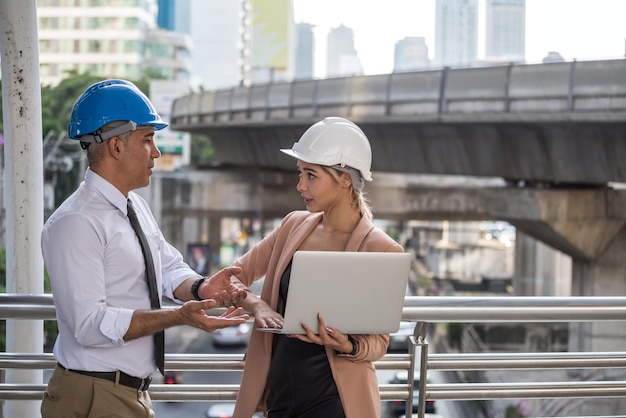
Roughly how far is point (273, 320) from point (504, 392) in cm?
143

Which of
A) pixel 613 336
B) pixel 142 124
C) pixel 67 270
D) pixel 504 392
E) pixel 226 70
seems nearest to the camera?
pixel 67 270

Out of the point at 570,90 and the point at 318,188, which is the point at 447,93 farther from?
the point at 318,188

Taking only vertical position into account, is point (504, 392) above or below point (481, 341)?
above

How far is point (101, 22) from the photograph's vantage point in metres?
30.7

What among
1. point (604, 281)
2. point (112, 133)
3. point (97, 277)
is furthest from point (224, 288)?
point (604, 281)

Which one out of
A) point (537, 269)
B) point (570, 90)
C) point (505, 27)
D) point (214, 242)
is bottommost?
point (214, 242)

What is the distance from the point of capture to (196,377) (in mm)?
21969

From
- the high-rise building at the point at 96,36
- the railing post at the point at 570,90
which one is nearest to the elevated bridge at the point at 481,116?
the railing post at the point at 570,90

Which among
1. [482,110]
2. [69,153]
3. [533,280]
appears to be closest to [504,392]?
[482,110]

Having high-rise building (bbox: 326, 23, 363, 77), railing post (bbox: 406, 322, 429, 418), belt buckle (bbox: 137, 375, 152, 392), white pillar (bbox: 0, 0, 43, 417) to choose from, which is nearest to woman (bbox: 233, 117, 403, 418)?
belt buckle (bbox: 137, 375, 152, 392)

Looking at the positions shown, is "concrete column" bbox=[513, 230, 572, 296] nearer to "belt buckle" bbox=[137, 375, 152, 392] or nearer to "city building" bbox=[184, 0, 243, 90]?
"belt buckle" bbox=[137, 375, 152, 392]

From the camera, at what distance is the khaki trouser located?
2568mm

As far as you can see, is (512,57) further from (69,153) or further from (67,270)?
(67,270)

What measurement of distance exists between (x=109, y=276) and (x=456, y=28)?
27.1 ft
